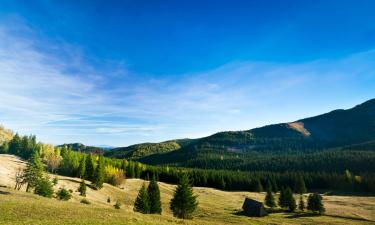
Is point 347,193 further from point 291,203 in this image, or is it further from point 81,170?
point 81,170

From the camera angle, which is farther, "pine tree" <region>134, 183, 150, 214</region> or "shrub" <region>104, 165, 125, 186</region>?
"shrub" <region>104, 165, 125, 186</region>

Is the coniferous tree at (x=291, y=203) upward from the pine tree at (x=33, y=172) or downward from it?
downward

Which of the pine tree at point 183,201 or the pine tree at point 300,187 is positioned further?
the pine tree at point 300,187

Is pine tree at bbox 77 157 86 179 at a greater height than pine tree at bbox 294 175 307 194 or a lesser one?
greater

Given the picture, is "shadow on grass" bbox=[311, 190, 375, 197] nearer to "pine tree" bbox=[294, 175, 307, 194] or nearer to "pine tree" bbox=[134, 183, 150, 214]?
"pine tree" bbox=[294, 175, 307, 194]

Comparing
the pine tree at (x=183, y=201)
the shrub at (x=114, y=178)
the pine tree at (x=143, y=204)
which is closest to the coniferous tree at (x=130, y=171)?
the shrub at (x=114, y=178)

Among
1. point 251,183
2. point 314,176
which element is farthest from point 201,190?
point 314,176

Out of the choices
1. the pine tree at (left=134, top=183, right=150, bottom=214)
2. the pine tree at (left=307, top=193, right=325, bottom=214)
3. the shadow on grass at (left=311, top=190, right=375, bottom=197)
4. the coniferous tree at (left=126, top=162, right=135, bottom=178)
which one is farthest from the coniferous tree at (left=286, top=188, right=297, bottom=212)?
the coniferous tree at (left=126, top=162, right=135, bottom=178)

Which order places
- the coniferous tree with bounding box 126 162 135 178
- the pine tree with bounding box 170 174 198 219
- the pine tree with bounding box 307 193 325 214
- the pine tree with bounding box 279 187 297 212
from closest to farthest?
the pine tree with bounding box 170 174 198 219, the pine tree with bounding box 307 193 325 214, the pine tree with bounding box 279 187 297 212, the coniferous tree with bounding box 126 162 135 178

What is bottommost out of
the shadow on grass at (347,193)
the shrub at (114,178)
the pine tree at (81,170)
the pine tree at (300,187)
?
the shadow on grass at (347,193)

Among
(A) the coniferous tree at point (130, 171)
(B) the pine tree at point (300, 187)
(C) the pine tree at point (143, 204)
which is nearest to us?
(C) the pine tree at point (143, 204)

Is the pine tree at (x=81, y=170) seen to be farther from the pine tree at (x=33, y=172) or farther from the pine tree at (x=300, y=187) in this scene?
the pine tree at (x=300, y=187)

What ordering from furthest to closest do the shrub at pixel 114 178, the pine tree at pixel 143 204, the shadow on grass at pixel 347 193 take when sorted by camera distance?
the shadow on grass at pixel 347 193, the shrub at pixel 114 178, the pine tree at pixel 143 204

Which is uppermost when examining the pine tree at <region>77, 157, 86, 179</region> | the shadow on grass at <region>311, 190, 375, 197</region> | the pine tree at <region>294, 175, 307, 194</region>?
the pine tree at <region>77, 157, 86, 179</region>
